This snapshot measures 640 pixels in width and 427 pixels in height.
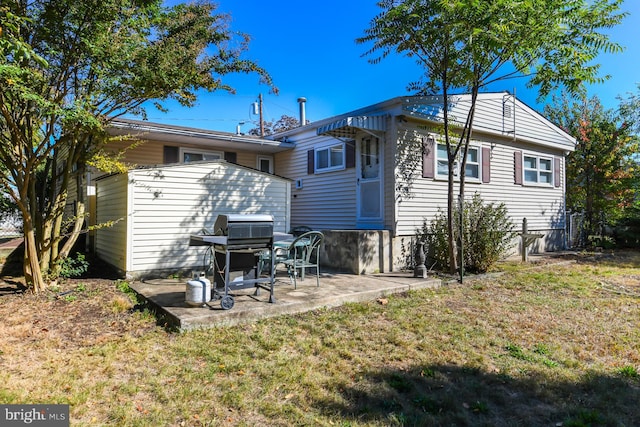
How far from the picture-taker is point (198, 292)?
15.0 feet

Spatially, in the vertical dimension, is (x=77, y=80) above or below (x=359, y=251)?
above

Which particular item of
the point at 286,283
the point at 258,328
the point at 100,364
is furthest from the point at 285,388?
the point at 286,283

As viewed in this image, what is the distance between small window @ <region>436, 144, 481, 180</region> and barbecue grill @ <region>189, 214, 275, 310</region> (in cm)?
606

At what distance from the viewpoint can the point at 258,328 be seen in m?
4.32

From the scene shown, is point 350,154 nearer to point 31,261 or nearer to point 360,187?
point 360,187

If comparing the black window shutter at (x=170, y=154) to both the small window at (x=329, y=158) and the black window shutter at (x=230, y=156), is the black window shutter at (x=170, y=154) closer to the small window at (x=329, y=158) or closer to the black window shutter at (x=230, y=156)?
the black window shutter at (x=230, y=156)

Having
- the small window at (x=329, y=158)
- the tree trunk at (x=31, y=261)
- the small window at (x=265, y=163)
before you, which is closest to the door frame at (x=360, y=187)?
the small window at (x=329, y=158)

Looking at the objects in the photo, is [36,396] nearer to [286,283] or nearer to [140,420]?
[140,420]

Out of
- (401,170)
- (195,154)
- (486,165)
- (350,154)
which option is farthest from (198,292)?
(486,165)

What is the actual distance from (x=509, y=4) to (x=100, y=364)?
7.72 meters

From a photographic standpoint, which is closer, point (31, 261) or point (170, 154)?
point (31, 261)

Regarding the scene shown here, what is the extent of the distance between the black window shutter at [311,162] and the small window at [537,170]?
6707 millimetres

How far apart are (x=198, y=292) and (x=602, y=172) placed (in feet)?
52.6

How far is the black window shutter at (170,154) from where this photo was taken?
10.3 meters
